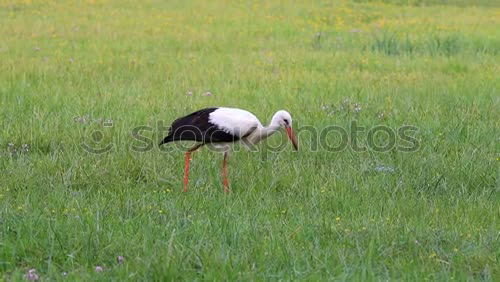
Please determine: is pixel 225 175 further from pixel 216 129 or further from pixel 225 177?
pixel 216 129

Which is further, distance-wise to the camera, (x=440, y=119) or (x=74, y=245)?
(x=440, y=119)

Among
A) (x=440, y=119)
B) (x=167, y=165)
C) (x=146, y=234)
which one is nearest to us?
(x=146, y=234)

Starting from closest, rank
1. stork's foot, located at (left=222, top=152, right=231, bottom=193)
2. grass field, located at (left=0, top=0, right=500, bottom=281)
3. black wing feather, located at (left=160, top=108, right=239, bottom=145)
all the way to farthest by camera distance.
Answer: grass field, located at (left=0, top=0, right=500, bottom=281), stork's foot, located at (left=222, top=152, right=231, bottom=193), black wing feather, located at (left=160, top=108, right=239, bottom=145)

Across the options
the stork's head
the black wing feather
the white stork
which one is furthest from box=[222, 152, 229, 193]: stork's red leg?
the stork's head

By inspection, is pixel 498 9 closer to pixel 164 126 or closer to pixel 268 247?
pixel 164 126

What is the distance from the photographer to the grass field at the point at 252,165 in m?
4.31

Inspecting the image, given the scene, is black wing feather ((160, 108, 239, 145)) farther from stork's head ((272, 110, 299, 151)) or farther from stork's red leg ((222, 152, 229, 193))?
stork's head ((272, 110, 299, 151))

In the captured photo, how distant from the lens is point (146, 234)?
4.50 metres

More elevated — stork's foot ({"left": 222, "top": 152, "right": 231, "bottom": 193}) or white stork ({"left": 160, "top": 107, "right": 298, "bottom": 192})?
white stork ({"left": 160, "top": 107, "right": 298, "bottom": 192})

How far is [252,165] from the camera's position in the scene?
6.45m

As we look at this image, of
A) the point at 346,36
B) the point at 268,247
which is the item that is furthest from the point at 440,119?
the point at 346,36

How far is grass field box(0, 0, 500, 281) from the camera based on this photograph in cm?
431

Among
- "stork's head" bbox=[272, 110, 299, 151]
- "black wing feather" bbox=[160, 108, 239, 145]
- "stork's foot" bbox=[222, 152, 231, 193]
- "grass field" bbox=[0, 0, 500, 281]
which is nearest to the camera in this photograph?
"grass field" bbox=[0, 0, 500, 281]

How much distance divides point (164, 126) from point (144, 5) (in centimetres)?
1151
